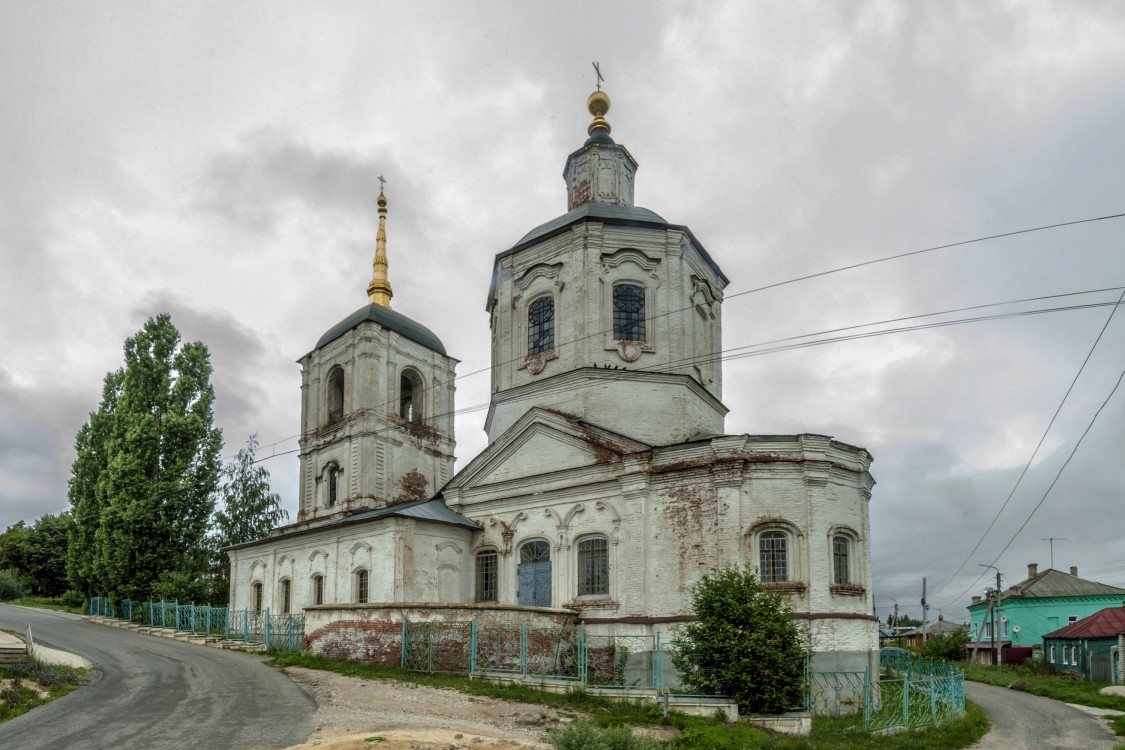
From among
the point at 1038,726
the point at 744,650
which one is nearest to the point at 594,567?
the point at 744,650

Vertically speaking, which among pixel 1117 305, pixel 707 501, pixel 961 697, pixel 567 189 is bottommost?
pixel 961 697

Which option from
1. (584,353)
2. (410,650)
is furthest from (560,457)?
(410,650)

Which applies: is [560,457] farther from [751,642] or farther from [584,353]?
[751,642]

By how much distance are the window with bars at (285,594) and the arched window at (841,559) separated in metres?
17.2

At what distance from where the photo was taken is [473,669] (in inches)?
688

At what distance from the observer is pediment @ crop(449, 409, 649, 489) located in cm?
2183

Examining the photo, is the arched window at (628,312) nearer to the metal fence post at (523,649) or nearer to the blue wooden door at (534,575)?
the blue wooden door at (534,575)

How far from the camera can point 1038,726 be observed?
831 inches

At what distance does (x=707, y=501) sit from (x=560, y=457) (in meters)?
4.58

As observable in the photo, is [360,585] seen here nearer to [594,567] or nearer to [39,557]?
[594,567]

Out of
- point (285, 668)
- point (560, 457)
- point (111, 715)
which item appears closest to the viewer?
point (111, 715)

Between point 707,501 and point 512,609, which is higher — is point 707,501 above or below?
above

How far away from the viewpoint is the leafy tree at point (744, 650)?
15.2 meters

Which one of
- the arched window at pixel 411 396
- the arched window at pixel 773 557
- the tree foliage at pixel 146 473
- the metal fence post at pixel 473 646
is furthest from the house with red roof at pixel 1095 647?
Result: the tree foliage at pixel 146 473
